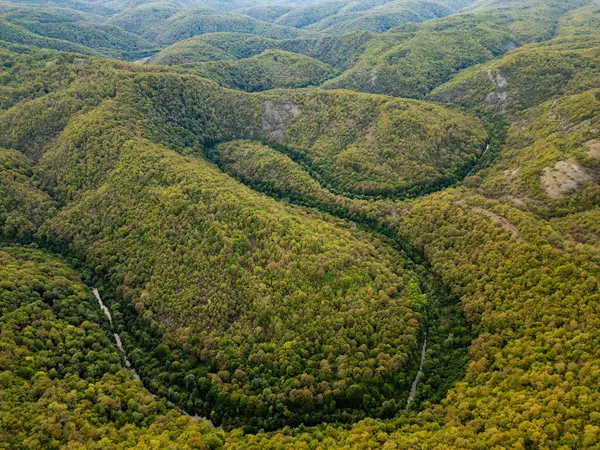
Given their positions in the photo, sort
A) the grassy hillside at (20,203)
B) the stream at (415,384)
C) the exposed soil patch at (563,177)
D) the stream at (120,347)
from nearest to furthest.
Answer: the stream at (120,347), the stream at (415,384), the exposed soil patch at (563,177), the grassy hillside at (20,203)

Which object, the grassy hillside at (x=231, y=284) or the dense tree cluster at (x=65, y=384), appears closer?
the dense tree cluster at (x=65, y=384)

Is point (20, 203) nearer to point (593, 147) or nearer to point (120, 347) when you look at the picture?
point (120, 347)

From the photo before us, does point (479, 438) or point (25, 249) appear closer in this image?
point (479, 438)

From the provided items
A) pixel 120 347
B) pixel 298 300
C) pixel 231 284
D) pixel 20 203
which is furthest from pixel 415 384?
pixel 20 203

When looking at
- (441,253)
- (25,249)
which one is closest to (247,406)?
(441,253)

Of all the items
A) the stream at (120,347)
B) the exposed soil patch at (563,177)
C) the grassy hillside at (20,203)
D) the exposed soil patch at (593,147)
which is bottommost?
the stream at (120,347)

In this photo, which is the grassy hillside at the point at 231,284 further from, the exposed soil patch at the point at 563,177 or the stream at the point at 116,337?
the exposed soil patch at the point at 563,177

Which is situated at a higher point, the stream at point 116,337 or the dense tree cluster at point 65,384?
the dense tree cluster at point 65,384

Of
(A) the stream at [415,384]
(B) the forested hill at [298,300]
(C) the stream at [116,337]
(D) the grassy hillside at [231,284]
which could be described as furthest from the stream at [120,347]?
(A) the stream at [415,384]

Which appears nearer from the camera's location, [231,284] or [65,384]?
[65,384]

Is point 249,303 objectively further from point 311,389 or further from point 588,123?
point 588,123

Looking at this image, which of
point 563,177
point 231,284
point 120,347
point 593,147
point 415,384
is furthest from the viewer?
point 593,147
